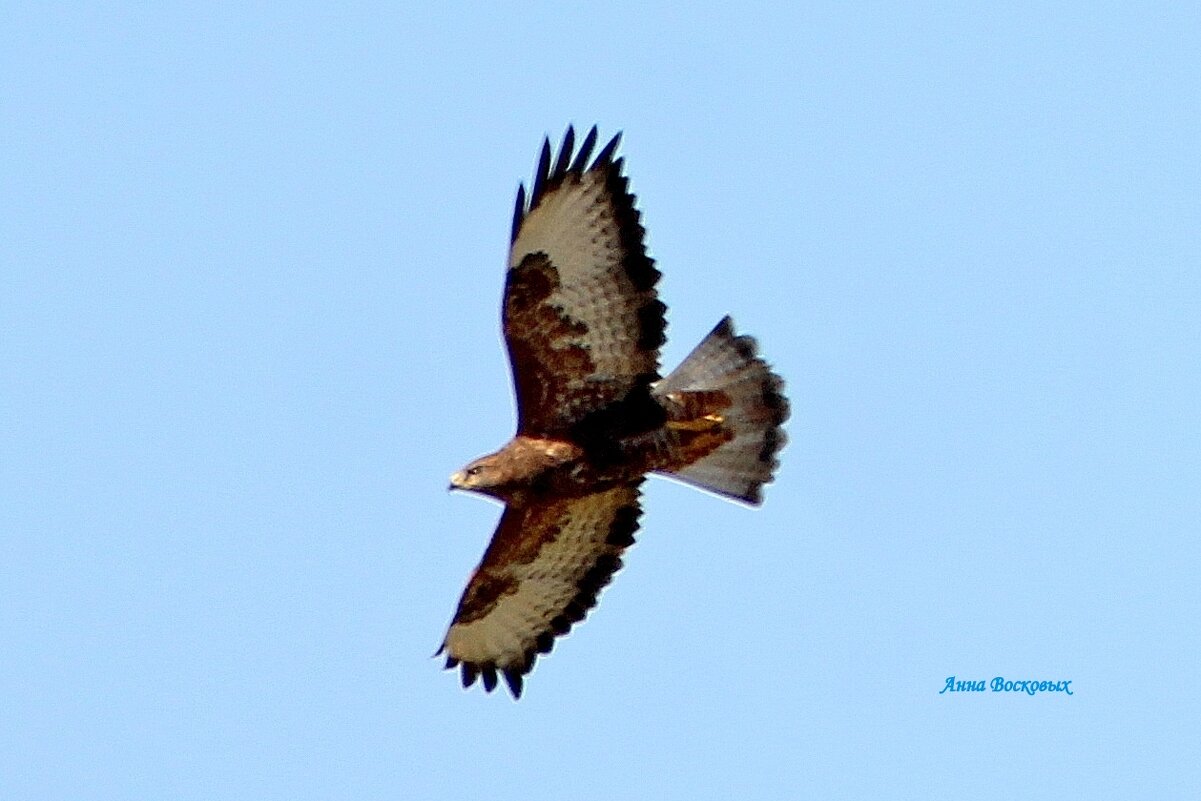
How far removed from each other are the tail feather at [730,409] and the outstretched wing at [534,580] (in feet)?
1.58

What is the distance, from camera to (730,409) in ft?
44.4

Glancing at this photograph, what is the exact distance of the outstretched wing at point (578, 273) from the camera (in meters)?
12.7

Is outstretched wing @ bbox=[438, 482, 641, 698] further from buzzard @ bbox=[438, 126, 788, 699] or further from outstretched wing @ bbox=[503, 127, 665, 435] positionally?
outstretched wing @ bbox=[503, 127, 665, 435]

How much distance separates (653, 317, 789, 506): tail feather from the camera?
1339 centimetres

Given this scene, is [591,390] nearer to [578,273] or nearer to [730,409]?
[578,273]

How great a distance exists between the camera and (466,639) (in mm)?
13906

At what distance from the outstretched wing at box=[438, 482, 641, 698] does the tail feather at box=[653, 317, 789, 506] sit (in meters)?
0.48

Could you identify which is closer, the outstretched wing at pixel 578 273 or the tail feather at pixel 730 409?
the outstretched wing at pixel 578 273

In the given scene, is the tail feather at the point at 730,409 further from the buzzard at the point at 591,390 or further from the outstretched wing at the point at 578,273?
the outstretched wing at the point at 578,273

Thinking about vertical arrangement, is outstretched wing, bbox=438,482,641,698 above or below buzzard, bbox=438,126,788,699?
below

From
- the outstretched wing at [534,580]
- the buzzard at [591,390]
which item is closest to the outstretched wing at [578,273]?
the buzzard at [591,390]

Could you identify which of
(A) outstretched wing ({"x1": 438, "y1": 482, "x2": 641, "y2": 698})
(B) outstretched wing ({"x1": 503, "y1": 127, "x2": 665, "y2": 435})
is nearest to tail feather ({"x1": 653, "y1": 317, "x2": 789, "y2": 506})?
(A) outstretched wing ({"x1": 438, "y1": 482, "x2": 641, "y2": 698})

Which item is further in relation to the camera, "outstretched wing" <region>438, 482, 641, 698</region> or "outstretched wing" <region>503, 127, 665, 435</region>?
"outstretched wing" <region>438, 482, 641, 698</region>

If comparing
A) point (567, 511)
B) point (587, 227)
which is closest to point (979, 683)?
point (567, 511)
